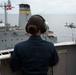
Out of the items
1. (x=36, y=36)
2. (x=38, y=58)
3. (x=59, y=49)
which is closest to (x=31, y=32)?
(x=36, y=36)

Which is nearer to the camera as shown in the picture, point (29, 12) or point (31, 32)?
point (31, 32)

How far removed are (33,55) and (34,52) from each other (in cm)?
3

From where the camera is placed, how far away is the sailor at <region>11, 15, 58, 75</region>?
1.92m

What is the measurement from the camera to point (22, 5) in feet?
64.9

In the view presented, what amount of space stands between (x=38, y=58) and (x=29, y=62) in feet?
0.32

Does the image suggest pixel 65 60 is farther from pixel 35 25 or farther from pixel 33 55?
pixel 35 25

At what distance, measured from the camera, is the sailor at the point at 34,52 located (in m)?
1.92

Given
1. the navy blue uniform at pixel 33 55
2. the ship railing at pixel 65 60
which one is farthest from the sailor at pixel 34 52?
the ship railing at pixel 65 60

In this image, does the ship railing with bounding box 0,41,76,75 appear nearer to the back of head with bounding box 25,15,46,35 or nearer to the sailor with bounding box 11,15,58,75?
the sailor with bounding box 11,15,58,75

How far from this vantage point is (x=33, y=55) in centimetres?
194

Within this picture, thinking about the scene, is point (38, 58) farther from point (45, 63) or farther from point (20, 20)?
point (20, 20)

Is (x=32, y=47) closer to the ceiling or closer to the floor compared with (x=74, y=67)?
closer to the ceiling

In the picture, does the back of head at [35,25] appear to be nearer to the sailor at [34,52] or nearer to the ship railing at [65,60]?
the sailor at [34,52]

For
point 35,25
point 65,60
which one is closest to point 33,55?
point 35,25
